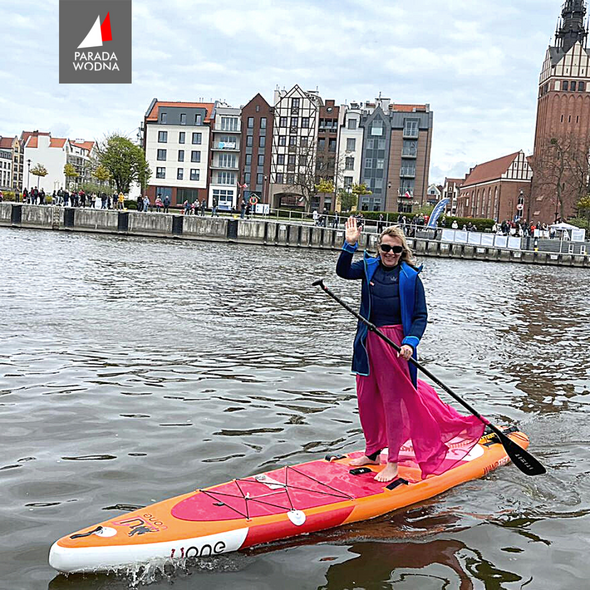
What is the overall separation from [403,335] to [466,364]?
651 cm

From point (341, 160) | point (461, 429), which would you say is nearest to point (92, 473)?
point (461, 429)

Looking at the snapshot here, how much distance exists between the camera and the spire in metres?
101

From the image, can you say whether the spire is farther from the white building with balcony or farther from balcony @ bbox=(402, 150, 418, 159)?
the white building with balcony

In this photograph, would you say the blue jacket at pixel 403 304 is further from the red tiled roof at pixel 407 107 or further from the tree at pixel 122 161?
the red tiled roof at pixel 407 107

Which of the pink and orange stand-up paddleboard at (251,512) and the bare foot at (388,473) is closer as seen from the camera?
the pink and orange stand-up paddleboard at (251,512)

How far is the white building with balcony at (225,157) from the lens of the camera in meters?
89.1

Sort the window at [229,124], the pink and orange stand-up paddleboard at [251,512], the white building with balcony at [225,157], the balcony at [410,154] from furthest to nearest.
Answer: the window at [229,124], the white building with balcony at [225,157], the balcony at [410,154], the pink and orange stand-up paddleboard at [251,512]

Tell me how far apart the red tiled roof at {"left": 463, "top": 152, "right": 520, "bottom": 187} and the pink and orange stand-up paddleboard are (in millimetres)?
103787

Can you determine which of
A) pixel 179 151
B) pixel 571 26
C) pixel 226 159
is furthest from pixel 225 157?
pixel 571 26

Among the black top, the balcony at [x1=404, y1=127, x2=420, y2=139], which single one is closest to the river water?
the black top

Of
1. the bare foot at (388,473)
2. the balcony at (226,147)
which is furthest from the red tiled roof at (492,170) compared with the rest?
the bare foot at (388,473)

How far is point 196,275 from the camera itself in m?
24.3

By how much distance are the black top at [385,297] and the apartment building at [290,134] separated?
273 feet

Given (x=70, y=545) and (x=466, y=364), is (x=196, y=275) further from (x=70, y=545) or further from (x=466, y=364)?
(x=70, y=545)
